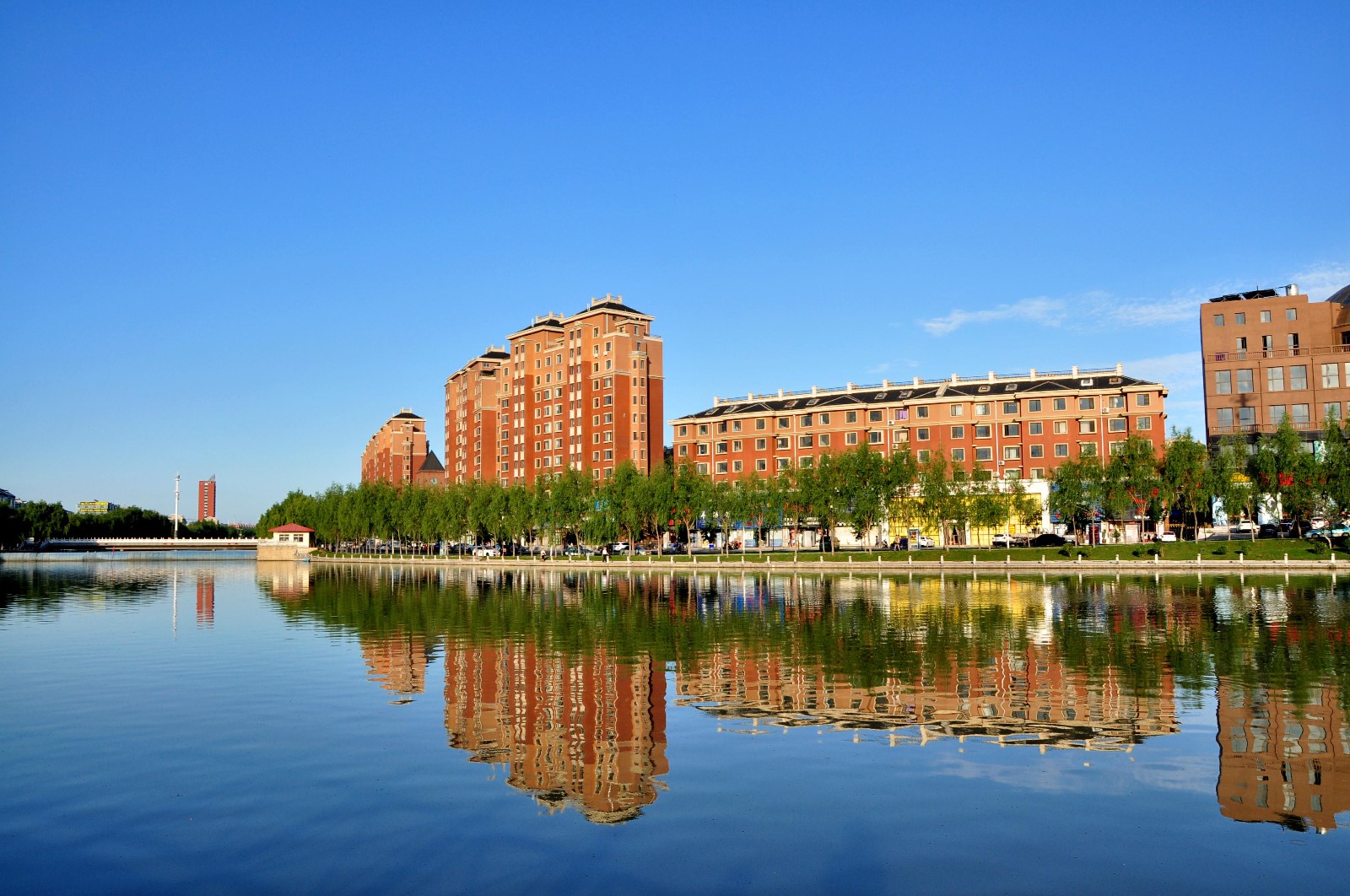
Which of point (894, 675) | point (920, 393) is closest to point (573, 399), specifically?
point (920, 393)

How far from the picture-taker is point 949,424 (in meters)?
131

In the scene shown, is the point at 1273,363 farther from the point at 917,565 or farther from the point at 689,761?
the point at 689,761

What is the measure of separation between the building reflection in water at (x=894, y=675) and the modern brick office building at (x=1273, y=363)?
3051 inches

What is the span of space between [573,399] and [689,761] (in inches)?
6158

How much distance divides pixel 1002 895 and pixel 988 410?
122840 millimetres

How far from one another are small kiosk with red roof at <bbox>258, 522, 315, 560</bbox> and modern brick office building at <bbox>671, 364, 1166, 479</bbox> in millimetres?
81178

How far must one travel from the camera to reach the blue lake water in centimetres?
1310

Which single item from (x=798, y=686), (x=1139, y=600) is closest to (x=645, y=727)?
(x=798, y=686)

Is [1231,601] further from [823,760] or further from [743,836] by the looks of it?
[743,836]

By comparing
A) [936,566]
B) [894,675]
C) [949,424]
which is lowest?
[936,566]

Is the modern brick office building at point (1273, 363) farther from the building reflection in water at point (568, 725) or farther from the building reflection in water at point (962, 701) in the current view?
the building reflection in water at point (568, 725)

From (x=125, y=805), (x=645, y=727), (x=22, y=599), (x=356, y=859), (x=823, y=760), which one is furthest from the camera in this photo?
(x=22, y=599)

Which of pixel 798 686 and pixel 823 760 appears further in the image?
pixel 798 686

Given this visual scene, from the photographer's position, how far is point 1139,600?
53.9m
